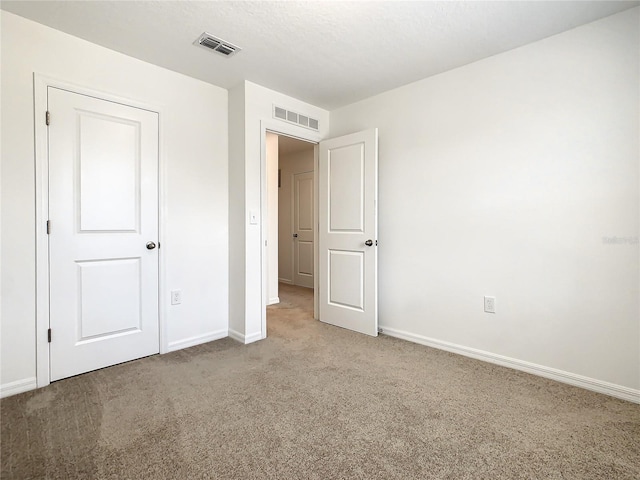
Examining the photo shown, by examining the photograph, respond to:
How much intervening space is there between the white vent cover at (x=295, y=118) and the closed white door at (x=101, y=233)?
1122 mm

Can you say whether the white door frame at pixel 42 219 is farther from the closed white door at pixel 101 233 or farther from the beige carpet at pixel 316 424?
the beige carpet at pixel 316 424

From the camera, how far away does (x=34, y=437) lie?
1.63 meters

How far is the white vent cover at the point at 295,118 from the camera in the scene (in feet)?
10.6

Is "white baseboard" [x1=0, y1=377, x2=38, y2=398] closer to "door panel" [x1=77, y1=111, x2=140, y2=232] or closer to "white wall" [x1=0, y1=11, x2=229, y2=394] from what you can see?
"white wall" [x1=0, y1=11, x2=229, y2=394]

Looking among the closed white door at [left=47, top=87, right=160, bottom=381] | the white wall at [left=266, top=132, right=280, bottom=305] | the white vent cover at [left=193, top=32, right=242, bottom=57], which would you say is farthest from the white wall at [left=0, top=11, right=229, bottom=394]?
the white wall at [left=266, top=132, right=280, bottom=305]

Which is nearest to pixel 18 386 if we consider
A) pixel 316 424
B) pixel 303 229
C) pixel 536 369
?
pixel 316 424

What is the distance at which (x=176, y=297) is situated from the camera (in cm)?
287

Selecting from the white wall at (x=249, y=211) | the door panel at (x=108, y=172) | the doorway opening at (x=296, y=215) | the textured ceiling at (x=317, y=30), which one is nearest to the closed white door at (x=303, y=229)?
the doorway opening at (x=296, y=215)

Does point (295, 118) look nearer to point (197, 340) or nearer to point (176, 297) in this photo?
point (176, 297)

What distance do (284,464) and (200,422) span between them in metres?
0.58

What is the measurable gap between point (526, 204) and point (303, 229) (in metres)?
4.09

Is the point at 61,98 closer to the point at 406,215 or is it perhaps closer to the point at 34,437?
the point at 34,437

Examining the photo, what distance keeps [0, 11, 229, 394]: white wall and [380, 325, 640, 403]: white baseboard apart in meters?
1.93

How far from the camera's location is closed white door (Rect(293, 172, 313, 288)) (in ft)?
19.4
